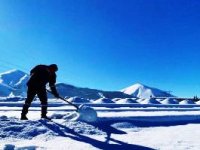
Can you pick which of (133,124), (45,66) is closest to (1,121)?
(45,66)

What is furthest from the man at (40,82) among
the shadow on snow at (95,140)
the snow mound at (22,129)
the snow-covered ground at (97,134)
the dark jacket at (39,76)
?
the snow mound at (22,129)

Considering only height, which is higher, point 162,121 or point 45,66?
point 45,66

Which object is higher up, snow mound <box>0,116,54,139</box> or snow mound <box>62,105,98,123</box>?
snow mound <box>62,105,98,123</box>

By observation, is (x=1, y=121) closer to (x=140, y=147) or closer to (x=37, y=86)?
(x=37, y=86)

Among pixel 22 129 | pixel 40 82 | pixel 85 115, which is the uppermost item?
pixel 40 82

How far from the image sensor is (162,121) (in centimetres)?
876

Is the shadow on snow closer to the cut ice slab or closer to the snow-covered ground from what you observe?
the snow-covered ground

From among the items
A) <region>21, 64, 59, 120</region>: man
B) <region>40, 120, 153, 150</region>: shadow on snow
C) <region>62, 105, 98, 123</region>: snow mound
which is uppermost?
<region>21, 64, 59, 120</region>: man

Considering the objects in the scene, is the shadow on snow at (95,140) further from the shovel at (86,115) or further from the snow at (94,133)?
the shovel at (86,115)

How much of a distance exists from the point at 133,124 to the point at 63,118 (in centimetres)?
162

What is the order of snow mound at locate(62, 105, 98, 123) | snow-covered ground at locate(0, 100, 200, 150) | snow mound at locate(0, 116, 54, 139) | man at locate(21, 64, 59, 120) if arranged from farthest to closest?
man at locate(21, 64, 59, 120) → snow mound at locate(62, 105, 98, 123) → snow mound at locate(0, 116, 54, 139) → snow-covered ground at locate(0, 100, 200, 150)

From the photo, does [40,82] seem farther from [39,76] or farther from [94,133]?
[94,133]

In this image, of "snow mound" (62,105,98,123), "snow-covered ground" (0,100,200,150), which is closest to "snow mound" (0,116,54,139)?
"snow-covered ground" (0,100,200,150)

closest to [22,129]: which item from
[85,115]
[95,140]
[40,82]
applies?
[95,140]
